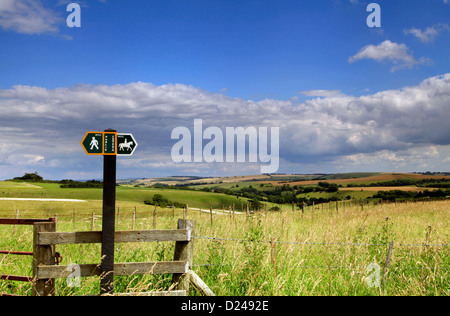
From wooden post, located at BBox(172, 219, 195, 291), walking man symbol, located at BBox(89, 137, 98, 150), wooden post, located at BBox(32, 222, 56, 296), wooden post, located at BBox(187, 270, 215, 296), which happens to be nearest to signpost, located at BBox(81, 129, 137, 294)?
walking man symbol, located at BBox(89, 137, 98, 150)

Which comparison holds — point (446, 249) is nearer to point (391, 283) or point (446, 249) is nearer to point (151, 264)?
point (391, 283)

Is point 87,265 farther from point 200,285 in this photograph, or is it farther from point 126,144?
point 126,144

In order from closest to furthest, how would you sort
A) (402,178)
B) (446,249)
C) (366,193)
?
(446,249), (366,193), (402,178)

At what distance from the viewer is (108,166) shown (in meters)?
6.22

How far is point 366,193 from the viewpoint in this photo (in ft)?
199

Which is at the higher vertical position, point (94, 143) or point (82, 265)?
point (94, 143)

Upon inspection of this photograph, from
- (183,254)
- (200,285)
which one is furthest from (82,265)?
(200,285)

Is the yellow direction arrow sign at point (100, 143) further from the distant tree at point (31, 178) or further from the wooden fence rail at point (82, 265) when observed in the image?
the distant tree at point (31, 178)

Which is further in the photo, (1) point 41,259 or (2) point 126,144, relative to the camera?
(2) point 126,144

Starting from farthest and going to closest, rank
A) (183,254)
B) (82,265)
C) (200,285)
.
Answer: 1. (183,254)
2. (82,265)
3. (200,285)

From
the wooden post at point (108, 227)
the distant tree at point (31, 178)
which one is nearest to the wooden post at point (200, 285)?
the wooden post at point (108, 227)

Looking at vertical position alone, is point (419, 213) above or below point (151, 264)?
below
